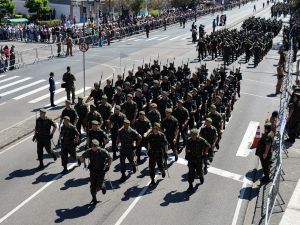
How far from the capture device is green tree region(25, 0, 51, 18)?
65625 mm

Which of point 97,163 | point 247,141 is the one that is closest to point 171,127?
point 97,163

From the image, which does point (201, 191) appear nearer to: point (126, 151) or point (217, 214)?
point (217, 214)

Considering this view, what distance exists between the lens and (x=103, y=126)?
1694 centimetres

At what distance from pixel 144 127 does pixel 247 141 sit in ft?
16.7

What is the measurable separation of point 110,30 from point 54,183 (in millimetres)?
36252

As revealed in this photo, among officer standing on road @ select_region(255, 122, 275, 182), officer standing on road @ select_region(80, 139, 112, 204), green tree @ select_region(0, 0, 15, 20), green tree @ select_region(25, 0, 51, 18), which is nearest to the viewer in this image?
officer standing on road @ select_region(80, 139, 112, 204)

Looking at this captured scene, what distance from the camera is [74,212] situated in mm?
12219

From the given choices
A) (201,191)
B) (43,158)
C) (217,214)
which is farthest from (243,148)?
(43,158)

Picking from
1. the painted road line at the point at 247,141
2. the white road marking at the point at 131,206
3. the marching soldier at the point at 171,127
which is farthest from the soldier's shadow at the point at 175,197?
the painted road line at the point at 247,141

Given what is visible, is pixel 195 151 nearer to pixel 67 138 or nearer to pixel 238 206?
pixel 238 206

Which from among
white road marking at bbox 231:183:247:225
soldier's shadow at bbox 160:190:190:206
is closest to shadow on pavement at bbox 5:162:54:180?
soldier's shadow at bbox 160:190:190:206

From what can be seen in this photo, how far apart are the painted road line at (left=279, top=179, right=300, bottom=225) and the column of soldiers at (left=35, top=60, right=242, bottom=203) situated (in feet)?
8.22

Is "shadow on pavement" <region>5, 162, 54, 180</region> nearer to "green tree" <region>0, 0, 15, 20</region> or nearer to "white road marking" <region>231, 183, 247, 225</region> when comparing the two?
"white road marking" <region>231, 183, 247, 225</region>

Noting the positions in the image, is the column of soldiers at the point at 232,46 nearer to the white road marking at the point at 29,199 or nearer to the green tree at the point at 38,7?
the white road marking at the point at 29,199
